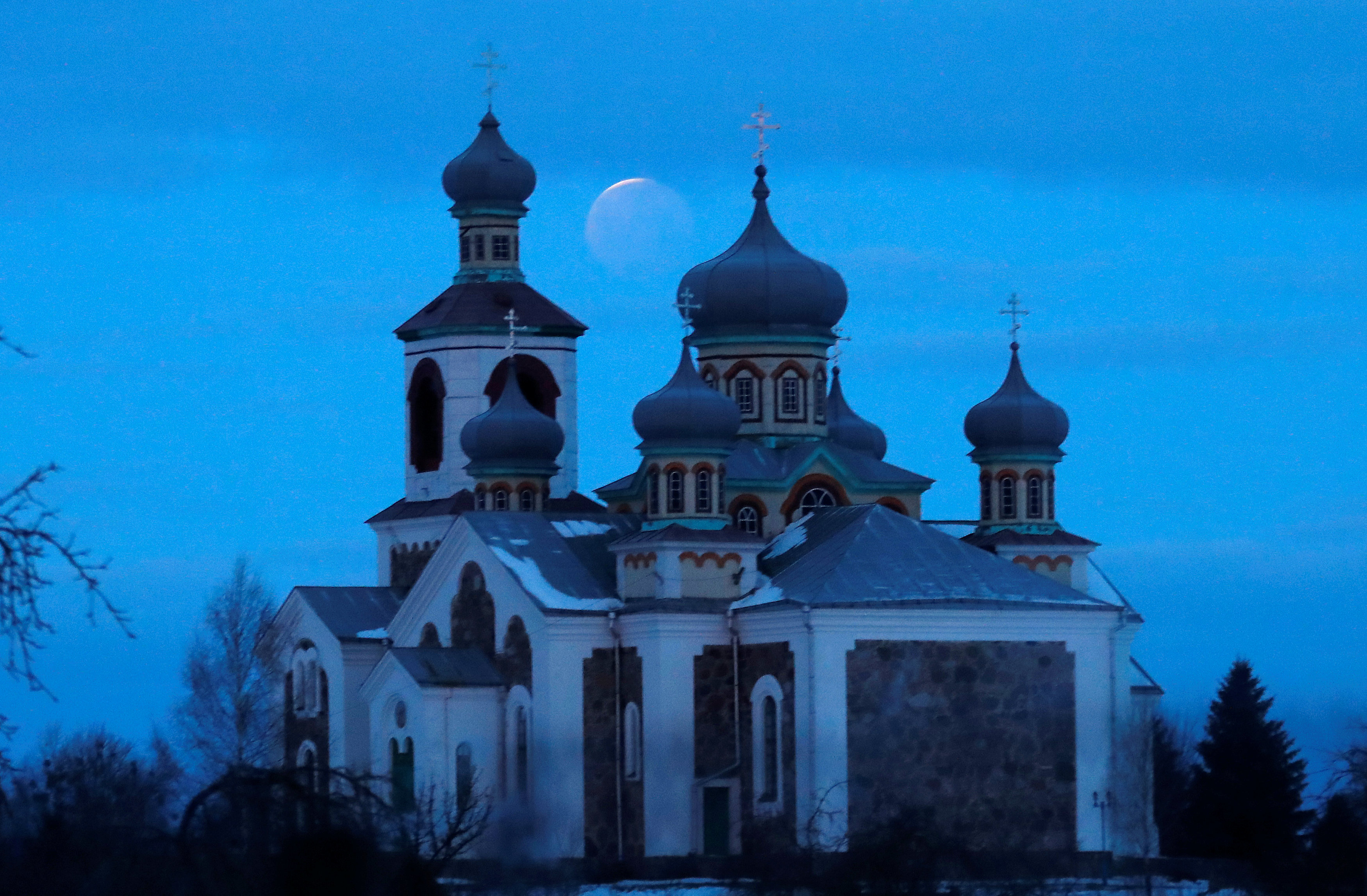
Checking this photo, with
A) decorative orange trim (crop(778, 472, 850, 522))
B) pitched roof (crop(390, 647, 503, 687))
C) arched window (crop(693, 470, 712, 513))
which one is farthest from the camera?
A: decorative orange trim (crop(778, 472, 850, 522))

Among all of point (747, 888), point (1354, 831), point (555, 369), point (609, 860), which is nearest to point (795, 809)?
point (609, 860)

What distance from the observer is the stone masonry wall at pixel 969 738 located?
39.4m

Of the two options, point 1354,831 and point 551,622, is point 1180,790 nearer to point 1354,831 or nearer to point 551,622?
point 551,622

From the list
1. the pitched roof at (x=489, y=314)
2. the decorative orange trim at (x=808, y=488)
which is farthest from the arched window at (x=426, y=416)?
the decorative orange trim at (x=808, y=488)

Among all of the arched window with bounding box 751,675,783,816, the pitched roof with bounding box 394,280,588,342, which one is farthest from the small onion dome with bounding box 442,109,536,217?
the arched window with bounding box 751,675,783,816

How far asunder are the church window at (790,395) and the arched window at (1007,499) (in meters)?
3.39

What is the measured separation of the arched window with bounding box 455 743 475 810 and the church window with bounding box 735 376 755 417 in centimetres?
751

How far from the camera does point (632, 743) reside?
→ 4138 cm

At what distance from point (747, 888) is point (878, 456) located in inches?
699

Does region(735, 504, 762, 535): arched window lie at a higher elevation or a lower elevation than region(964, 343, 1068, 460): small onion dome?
lower

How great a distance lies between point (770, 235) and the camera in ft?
155

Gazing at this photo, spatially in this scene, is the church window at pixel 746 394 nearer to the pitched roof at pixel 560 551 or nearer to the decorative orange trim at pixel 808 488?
the decorative orange trim at pixel 808 488

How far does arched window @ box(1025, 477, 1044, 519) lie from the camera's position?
45.3 meters

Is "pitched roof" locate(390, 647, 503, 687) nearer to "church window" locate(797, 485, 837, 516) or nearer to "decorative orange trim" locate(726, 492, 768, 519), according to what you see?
"decorative orange trim" locate(726, 492, 768, 519)
